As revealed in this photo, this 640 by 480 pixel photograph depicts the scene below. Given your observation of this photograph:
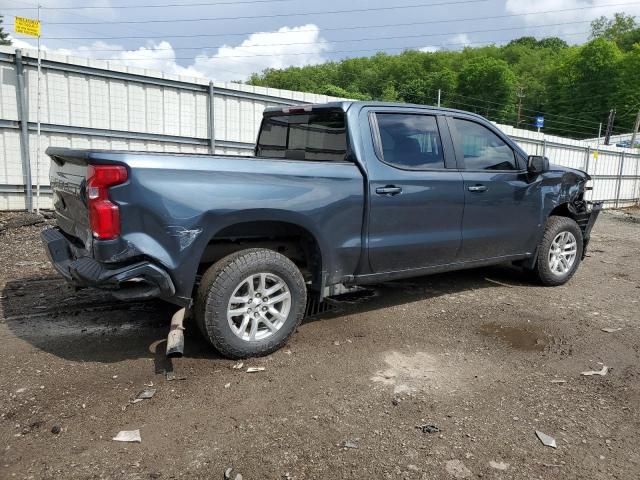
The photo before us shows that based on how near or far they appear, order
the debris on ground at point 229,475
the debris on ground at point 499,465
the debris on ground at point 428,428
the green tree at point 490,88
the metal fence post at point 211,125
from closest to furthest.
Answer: the debris on ground at point 229,475
the debris on ground at point 499,465
the debris on ground at point 428,428
the metal fence post at point 211,125
the green tree at point 490,88

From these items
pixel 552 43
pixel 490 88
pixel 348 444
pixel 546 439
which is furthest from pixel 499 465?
pixel 552 43

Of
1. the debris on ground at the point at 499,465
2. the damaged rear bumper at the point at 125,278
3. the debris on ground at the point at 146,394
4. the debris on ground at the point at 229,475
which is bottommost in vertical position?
the debris on ground at the point at 229,475

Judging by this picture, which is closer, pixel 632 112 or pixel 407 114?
pixel 407 114

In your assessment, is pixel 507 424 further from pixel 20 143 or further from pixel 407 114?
pixel 20 143

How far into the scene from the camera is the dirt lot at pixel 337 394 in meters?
2.56

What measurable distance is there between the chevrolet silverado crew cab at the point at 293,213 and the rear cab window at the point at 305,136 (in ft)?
0.05

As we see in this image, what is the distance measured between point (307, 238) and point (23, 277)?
3569mm

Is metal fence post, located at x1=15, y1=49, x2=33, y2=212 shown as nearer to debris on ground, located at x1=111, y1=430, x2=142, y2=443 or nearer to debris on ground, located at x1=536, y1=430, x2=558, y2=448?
debris on ground, located at x1=111, y1=430, x2=142, y2=443

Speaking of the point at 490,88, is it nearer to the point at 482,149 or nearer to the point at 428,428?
the point at 482,149

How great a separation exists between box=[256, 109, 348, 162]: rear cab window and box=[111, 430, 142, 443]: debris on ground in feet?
8.18

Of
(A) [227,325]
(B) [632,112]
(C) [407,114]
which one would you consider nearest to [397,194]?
(C) [407,114]

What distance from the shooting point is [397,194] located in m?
4.25

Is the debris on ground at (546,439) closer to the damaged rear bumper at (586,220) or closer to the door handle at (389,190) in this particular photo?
the door handle at (389,190)

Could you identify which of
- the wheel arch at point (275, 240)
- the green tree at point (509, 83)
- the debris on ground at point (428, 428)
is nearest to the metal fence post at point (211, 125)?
the wheel arch at point (275, 240)
